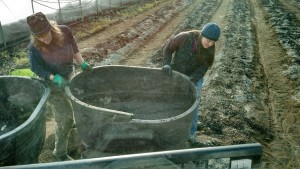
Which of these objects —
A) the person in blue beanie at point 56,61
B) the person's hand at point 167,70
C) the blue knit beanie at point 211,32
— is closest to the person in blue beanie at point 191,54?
the person's hand at point 167,70

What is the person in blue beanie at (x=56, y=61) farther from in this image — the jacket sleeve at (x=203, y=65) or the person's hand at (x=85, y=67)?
the jacket sleeve at (x=203, y=65)

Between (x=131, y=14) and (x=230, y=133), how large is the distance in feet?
37.9

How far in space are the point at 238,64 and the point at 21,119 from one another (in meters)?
6.45

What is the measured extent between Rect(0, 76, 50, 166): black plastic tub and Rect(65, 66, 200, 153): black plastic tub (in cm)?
42

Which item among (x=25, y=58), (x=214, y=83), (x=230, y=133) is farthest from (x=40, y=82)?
(x=25, y=58)

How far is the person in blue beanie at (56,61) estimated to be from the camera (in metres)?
3.64

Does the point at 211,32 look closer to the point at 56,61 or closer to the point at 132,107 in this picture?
the point at 132,107

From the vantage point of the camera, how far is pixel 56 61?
4.08 m

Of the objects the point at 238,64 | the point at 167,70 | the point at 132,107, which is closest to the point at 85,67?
the point at 132,107

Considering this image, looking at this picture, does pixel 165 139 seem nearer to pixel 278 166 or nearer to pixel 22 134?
pixel 22 134

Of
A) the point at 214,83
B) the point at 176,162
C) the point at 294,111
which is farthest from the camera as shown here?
the point at 214,83

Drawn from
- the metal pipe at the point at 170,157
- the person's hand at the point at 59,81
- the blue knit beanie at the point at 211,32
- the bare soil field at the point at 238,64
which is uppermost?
the blue knit beanie at the point at 211,32

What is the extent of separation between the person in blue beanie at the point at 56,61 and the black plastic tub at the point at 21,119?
0.20m

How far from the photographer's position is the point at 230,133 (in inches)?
212
